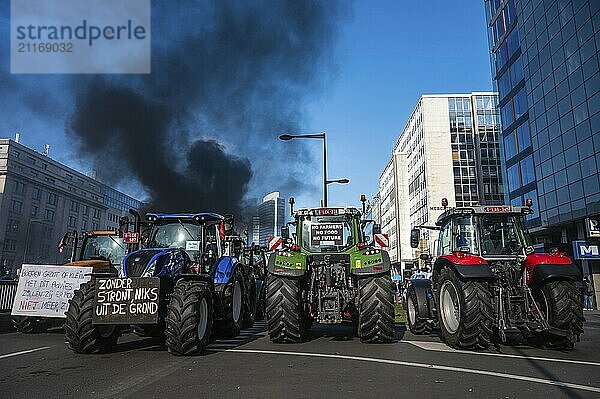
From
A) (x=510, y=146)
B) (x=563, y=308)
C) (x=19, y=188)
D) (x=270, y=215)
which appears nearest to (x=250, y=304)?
(x=563, y=308)

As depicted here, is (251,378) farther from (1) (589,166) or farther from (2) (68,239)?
(1) (589,166)

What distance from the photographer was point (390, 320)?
8.88 meters

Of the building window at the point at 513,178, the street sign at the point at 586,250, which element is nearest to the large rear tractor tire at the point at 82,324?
the street sign at the point at 586,250

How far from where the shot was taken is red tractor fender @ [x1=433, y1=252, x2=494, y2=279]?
802 cm

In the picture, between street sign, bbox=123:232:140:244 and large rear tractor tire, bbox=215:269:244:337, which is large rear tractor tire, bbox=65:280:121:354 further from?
large rear tractor tire, bbox=215:269:244:337

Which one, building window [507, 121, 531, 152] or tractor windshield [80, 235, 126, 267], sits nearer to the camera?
tractor windshield [80, 235, 126, 267]

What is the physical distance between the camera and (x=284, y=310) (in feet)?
29.5

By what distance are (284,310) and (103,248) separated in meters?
7.32

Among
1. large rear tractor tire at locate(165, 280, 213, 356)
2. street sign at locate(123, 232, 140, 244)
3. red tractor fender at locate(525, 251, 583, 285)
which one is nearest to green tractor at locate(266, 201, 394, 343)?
large rear tractor tire at locate(165, 280, 213, 356)

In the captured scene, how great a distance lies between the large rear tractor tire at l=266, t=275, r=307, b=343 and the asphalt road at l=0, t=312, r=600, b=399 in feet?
1.15

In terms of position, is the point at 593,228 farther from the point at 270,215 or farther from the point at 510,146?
the point at 270,215

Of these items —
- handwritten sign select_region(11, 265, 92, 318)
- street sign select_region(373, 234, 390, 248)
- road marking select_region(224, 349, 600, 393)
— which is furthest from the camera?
handwritten sign select_region(11, 265, 92, 318)

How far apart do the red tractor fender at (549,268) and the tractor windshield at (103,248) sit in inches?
428

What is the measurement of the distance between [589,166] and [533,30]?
13025 mm
